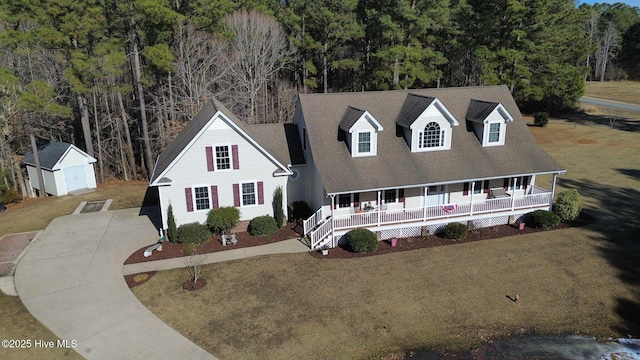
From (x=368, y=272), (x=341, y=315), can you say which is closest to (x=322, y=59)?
(x=368, y=272)

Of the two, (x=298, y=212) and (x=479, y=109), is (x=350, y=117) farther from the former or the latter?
(x=479, y=109)

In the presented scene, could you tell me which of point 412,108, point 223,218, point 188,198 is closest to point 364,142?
point 412,108

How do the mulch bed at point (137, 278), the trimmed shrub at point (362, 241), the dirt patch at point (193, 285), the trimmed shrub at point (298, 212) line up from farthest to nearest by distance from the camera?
1. the trimmed shrub at point (298, 212)
2. the trimmed shrub at point (362, 241)
3. the mulch bed at point (137, 278)
4. the dirt patch at point (193, 285)

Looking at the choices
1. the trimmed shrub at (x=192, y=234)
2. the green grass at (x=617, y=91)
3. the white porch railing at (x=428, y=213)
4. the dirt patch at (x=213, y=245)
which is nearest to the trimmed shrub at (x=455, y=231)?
the white porch railing at (x=428, y=213)

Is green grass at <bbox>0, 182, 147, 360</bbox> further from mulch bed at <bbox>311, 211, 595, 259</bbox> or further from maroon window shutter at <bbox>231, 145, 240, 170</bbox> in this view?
mulch bed at <bbox>311, 211, 595, 259</bbox>

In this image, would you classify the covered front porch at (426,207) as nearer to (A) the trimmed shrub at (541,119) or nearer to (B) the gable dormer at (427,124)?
(B) the gable dormer at (427,124)

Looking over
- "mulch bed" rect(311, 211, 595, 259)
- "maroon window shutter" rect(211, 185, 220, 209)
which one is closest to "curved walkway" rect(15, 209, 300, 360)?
"maroon window shutter" rect(211, 185, 220, 209)

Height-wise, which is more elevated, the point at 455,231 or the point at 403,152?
the point at 403,152
